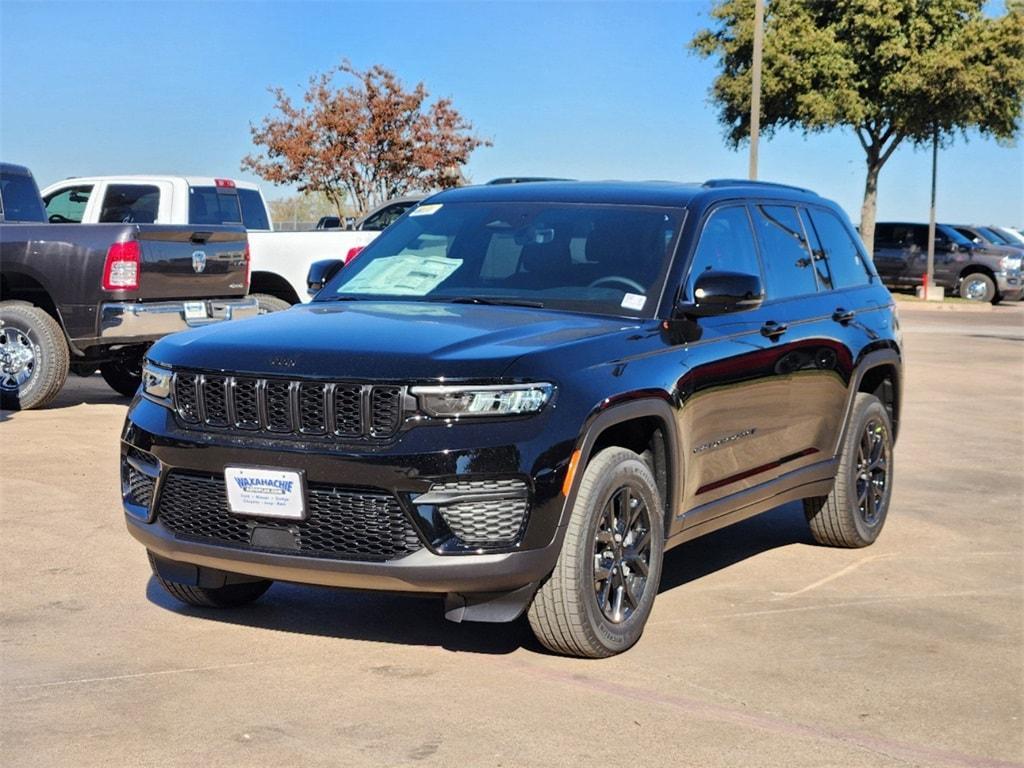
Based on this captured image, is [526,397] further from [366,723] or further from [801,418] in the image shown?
[801,418]

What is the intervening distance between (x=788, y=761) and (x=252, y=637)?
2234 millimetres

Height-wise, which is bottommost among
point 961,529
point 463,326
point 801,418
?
point 961,529

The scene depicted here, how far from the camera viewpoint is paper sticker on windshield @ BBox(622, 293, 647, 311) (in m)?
6.16

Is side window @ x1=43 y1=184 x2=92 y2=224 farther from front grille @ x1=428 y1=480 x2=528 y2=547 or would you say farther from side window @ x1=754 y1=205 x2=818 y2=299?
front grille @ x1=428 y1=480 x2=528 y2=547

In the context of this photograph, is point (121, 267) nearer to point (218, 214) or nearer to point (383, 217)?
point (218, 214)

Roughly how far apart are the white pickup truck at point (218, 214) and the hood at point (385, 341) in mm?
8453

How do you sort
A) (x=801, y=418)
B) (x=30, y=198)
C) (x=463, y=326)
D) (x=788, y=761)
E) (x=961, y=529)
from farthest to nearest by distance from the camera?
1. (x=30, y=198)
2. (x=961, y=529)
3. (x=801, y=418)
4. (x=463, y=326)
5. (x=788, y=761)

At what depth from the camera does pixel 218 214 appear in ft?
57.6

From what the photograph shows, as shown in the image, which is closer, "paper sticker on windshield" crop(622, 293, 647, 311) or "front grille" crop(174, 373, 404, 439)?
"front grille" crop(174, 373, 404, 439)

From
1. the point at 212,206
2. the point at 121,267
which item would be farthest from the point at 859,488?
the point at 212,206

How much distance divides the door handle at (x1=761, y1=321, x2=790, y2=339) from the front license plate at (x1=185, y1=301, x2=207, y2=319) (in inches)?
255

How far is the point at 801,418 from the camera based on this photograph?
720cm

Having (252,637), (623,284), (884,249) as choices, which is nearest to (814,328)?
(623,284)

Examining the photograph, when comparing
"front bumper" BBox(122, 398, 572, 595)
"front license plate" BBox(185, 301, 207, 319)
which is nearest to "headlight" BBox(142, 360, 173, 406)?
"front bumper" BBox(122, 398, 572, 595)
